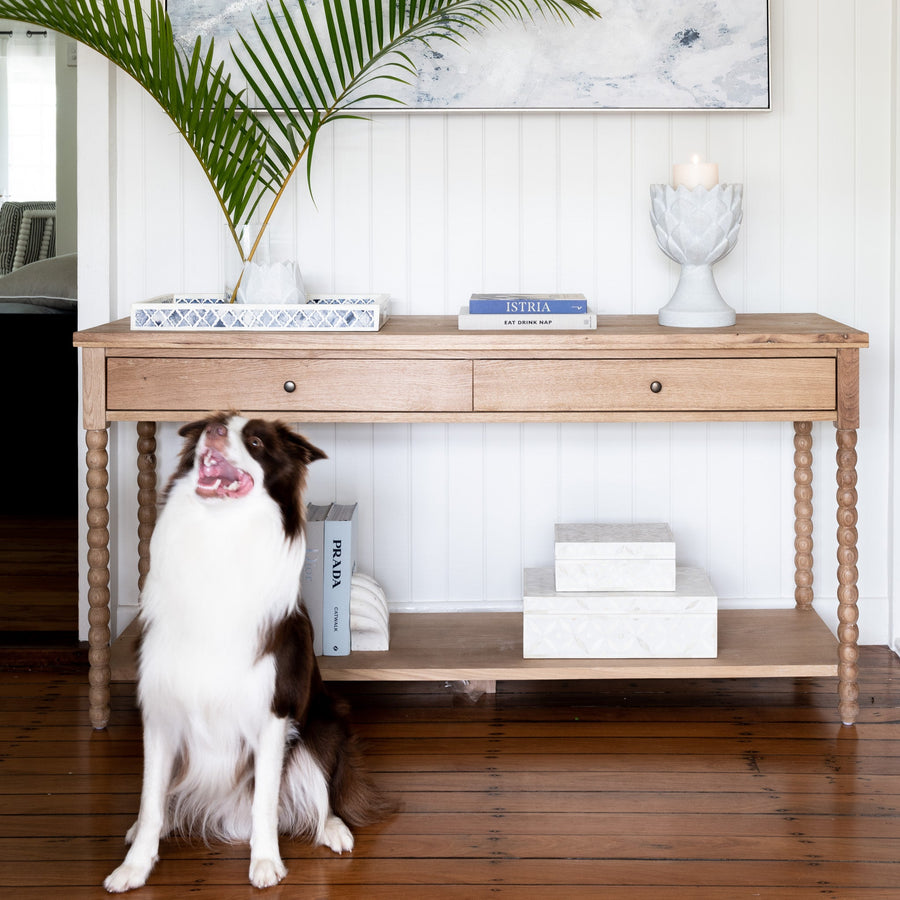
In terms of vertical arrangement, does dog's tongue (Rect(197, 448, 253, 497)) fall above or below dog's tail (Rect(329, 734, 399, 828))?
above

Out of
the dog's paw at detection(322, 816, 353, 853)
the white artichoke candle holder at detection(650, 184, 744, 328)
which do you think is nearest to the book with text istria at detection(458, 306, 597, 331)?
the white artichoke candle holder at detection(650, 184, 744, 328)

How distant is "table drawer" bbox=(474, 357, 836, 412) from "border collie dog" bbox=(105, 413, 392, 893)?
55 centimetres

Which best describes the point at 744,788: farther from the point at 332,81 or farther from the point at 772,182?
the point at 332,81

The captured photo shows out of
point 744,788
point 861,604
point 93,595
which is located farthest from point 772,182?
point 93,595

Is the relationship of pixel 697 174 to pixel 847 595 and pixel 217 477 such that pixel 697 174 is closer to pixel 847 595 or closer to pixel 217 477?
pixel 847 595

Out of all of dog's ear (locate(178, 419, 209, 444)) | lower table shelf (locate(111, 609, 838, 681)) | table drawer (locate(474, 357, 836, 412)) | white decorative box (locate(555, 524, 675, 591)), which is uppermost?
table drawer (locate(474, 357, 836, 412))

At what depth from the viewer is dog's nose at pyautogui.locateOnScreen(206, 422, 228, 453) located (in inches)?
71.2

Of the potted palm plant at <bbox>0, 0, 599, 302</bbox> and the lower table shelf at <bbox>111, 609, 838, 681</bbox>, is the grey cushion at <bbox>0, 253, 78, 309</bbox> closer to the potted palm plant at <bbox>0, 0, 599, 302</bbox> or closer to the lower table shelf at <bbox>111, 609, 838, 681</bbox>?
the potted palm plant at <bbox>0, 0, 599, 302</bbox>

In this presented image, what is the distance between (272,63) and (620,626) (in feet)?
4.89

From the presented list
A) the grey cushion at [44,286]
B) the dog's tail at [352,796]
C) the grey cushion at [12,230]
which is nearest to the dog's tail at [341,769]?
the dog's tail at [352,796]

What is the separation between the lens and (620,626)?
2494mm

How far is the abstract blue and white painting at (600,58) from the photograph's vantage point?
2.70 m

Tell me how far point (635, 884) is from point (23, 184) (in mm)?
6236

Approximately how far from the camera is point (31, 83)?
22.5 ft
